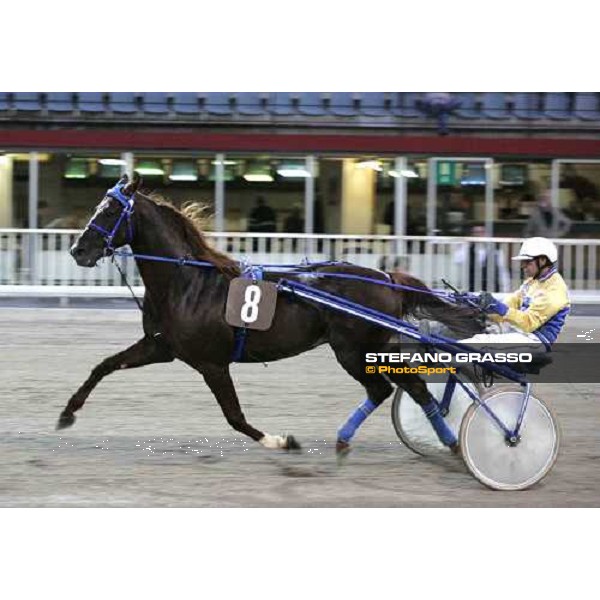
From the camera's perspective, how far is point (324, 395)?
10.1 metres

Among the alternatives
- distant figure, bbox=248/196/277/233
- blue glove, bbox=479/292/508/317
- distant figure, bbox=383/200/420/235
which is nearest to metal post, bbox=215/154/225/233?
distant figure, bbox=248/196/277/233

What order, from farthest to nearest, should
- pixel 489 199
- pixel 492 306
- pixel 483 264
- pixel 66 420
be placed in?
pixel 489 199 < pixel 483 264 < pixel 66 420 < pixel 492 306

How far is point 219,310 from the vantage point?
691 cm

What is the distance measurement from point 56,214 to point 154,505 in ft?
39.8

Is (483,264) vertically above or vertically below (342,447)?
above

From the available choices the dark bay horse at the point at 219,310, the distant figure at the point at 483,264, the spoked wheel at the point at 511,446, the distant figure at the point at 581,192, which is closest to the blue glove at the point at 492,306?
the dark bay horse at the point at 219,310

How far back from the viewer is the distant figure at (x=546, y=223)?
16.8 meters

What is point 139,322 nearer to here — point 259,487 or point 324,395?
point 324,395

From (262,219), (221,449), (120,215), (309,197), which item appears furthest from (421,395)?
(309,197)

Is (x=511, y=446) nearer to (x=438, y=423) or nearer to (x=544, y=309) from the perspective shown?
(x=438, y=423)

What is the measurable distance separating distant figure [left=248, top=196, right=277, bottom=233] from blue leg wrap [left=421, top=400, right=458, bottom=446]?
34.8 feet

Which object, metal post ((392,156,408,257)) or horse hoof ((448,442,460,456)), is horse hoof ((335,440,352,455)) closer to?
horse hoof ((448,442,460,456))

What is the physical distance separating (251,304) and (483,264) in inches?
382

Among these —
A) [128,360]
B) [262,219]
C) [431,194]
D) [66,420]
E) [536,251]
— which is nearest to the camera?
[536,251]
